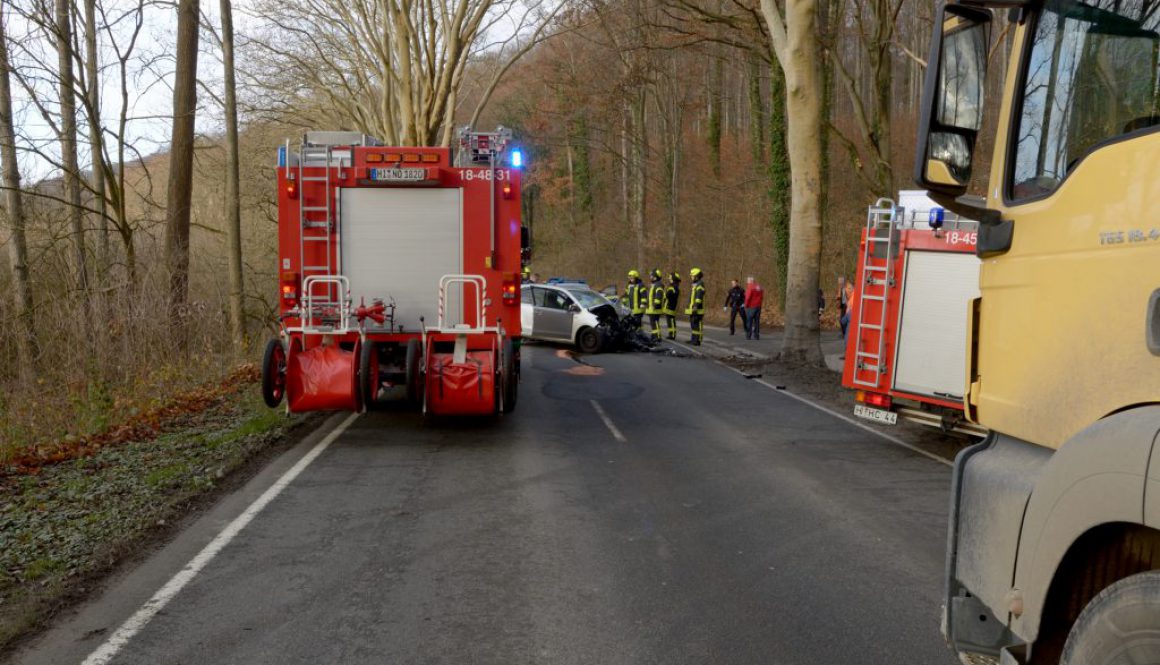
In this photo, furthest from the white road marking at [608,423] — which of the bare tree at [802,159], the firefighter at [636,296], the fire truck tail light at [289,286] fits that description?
the firefighter at [636,296]

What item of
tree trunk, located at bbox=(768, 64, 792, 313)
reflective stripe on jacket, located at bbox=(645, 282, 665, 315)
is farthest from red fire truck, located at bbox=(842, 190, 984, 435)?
tree trunk, located at bbox=(768, 64, 792, 313)

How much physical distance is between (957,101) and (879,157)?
19337 millimetres

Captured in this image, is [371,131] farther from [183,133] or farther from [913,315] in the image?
[913,315]

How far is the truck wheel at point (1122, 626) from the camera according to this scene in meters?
2.14

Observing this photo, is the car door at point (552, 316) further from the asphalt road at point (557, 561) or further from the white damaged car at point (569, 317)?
the asphalt road at point (557, 561)

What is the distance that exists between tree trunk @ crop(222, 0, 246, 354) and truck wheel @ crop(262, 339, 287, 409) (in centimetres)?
764

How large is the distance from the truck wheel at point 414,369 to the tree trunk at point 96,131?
30.1 ft

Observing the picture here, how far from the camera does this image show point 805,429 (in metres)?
11.1

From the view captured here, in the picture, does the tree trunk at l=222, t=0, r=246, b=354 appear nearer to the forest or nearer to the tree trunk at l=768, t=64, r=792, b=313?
the forest

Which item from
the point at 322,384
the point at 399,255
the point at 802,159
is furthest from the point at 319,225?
the point at 802,159

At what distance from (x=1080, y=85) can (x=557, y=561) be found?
4.10 m

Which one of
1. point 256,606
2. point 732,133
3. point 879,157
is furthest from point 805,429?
point 732,133

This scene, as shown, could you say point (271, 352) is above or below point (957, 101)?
below

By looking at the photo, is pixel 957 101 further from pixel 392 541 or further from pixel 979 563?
pixel 392 541
